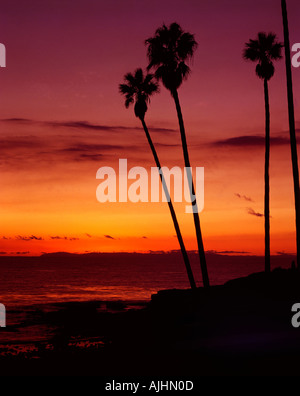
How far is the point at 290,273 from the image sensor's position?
3347cm

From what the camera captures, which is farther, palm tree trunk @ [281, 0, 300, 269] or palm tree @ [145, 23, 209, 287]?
palm tree @ [145, 23, 209, 287]

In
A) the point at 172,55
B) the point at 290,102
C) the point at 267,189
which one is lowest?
the point at 267,189

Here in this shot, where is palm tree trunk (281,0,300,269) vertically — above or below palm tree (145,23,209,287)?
below

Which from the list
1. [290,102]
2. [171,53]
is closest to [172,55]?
[171,53]

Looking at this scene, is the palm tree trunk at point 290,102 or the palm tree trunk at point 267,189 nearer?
the palm tree trunk at point 290,102

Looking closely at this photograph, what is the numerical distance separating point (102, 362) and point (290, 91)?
16.8 m

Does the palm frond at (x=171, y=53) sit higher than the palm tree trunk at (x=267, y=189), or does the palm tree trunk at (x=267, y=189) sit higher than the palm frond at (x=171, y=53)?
the palm frond at (x=171, y=53)

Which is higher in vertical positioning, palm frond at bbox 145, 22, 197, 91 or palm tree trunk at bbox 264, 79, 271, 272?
palm frond at bbox 145, 22, 197, 91

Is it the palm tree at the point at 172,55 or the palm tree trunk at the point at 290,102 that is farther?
the palm tree at the point at 172,55

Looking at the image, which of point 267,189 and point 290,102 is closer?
point 290,102

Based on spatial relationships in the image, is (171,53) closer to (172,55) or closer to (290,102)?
(172,55)

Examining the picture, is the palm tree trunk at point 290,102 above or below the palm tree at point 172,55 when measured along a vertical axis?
below
